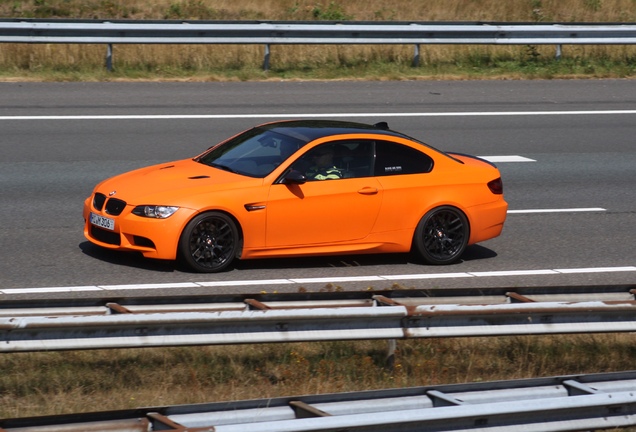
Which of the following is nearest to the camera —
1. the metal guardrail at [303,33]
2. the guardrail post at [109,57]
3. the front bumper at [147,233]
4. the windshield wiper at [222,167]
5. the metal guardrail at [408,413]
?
the metal guardrail at [408,413]

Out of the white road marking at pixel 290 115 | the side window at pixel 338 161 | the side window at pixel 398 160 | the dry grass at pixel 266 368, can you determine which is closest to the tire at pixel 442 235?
the side window at pixel 398 160

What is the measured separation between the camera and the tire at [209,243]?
9.81 m

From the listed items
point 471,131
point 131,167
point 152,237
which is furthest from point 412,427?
point 471,131

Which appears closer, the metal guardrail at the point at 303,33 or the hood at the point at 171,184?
the hood at the point at 171,184

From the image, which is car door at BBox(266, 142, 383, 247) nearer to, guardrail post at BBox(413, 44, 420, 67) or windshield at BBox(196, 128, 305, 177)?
windshield at BBox(196, 128, 305, 177)

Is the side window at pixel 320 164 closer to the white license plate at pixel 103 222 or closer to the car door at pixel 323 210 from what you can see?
the car door at pixel 323 210

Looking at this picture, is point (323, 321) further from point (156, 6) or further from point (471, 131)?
point (156, 6)

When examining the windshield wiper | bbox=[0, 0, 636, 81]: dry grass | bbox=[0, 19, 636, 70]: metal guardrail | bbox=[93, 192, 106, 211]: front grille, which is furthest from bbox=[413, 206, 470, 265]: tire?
bbox=[0, 19, 636, 70]: metal guardrail

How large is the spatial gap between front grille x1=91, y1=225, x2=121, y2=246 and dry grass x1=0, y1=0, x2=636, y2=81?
35.0ft

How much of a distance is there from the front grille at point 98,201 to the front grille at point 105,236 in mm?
203

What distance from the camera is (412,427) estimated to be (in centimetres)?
586

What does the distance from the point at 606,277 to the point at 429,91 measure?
10.7 metres

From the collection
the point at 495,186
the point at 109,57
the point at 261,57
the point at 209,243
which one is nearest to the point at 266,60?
the point at 261,57

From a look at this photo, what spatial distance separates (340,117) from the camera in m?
18.1
